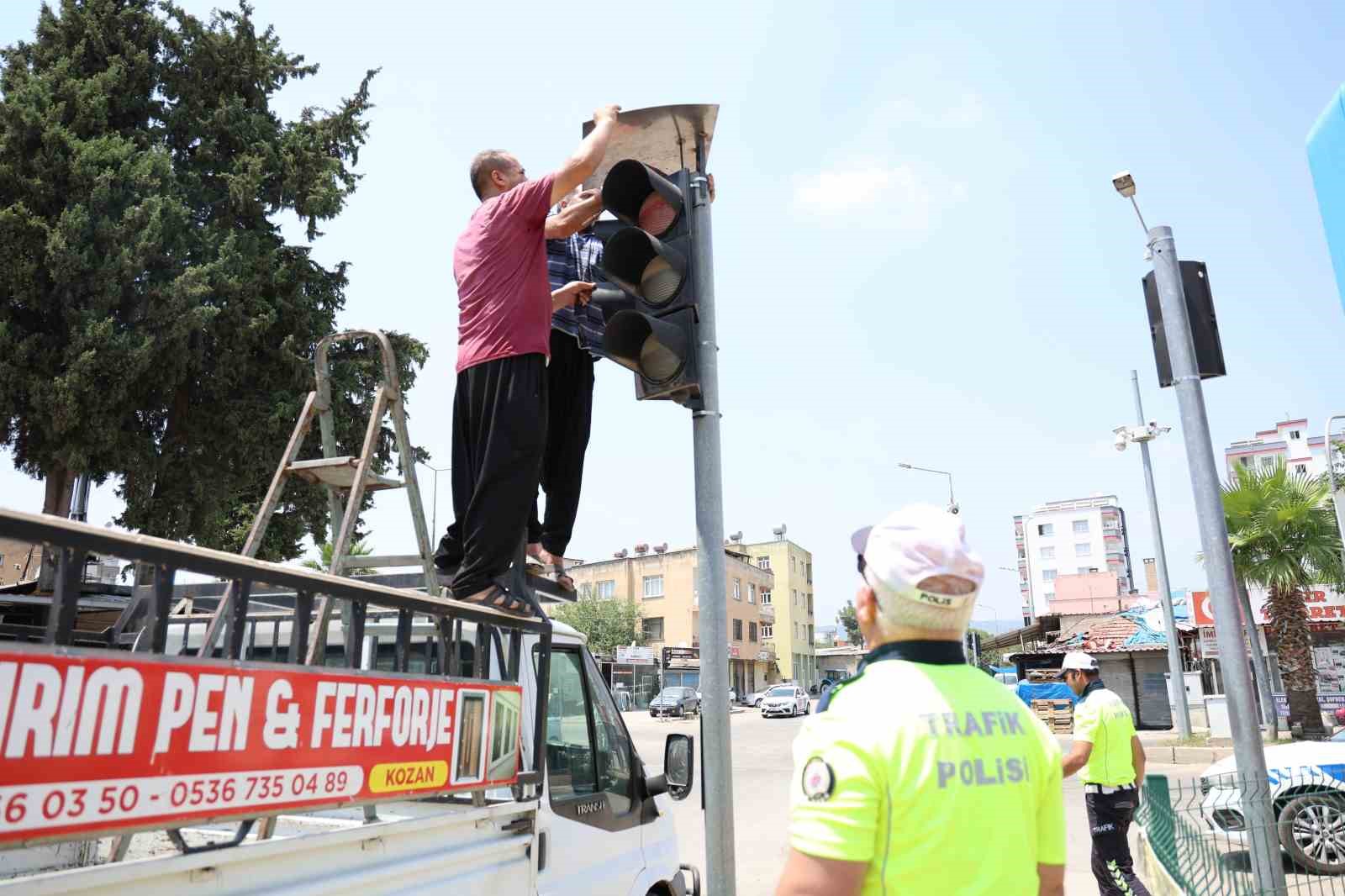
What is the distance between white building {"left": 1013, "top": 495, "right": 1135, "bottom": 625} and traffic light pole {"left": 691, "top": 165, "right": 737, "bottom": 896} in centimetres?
10078

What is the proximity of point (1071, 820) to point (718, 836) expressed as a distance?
1156 cm

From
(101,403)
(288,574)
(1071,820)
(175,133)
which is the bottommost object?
(1071,820)

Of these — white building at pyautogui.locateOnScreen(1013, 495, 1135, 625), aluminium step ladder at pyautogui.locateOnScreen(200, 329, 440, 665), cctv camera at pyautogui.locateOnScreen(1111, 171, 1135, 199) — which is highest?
white building at pyautogui.locateOnScreen(1013, 495, 1135, 625)

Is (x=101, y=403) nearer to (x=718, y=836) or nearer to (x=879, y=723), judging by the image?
(x=718, y=836)

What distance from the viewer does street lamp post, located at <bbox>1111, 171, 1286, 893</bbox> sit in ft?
16.9

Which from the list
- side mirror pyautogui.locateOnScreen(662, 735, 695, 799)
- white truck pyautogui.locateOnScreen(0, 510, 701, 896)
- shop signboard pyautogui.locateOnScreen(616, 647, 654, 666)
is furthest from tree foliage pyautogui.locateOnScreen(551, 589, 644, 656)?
white truck pyautogui.locateOnScreen(0, 510, 701, 896)

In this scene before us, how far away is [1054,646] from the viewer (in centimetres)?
3259

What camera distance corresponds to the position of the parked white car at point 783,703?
145ft

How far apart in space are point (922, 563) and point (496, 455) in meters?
1.98

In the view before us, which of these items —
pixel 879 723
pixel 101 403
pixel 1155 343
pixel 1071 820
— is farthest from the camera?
pixel 101 403

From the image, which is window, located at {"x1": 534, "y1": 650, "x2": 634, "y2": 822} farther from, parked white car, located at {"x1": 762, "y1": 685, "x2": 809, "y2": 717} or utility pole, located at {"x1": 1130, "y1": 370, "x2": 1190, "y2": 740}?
parked white car, located at {"x1": 762, "y1": 685, "x2": 809, "y2": 717}

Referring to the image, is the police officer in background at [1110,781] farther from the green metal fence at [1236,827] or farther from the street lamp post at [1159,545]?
the street lamp post at [1159,545]

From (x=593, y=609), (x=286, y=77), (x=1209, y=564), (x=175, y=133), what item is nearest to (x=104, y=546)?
(x=1209, y=564)

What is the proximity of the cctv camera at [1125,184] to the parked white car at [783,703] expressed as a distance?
39.8 meters
